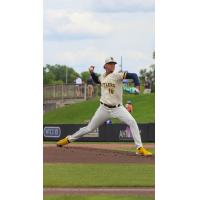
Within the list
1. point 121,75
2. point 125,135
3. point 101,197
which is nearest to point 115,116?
point 121,75

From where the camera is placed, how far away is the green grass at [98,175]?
13617 mm

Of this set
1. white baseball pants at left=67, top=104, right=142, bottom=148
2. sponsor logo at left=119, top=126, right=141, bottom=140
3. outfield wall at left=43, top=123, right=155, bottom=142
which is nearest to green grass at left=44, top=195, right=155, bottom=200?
white baseball pants at left=67, top=104, right=142, bottom=148

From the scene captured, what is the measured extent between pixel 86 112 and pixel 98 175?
676 inches

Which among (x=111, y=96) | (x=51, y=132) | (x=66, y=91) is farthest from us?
(x=51, y=132)

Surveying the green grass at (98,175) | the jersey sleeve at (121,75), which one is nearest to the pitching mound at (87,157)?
the green grass at (98,175)

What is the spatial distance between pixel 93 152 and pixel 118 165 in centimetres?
468

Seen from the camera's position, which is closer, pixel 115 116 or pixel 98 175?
pixel 98 175

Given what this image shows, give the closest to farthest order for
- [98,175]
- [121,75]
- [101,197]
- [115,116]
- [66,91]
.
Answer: [101,197] → [98,175] → [121,75] → [115,116] → [66,91]

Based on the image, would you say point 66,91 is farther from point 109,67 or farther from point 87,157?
point 109,67

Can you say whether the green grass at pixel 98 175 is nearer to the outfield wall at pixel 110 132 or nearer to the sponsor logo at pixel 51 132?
the outfield wall at pixel 110 132

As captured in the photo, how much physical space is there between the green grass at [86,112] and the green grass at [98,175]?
1232 centimetres

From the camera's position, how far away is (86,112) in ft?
105

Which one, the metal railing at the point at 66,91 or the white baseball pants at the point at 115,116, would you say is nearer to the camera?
the white baseball pants at the point at 115,116
